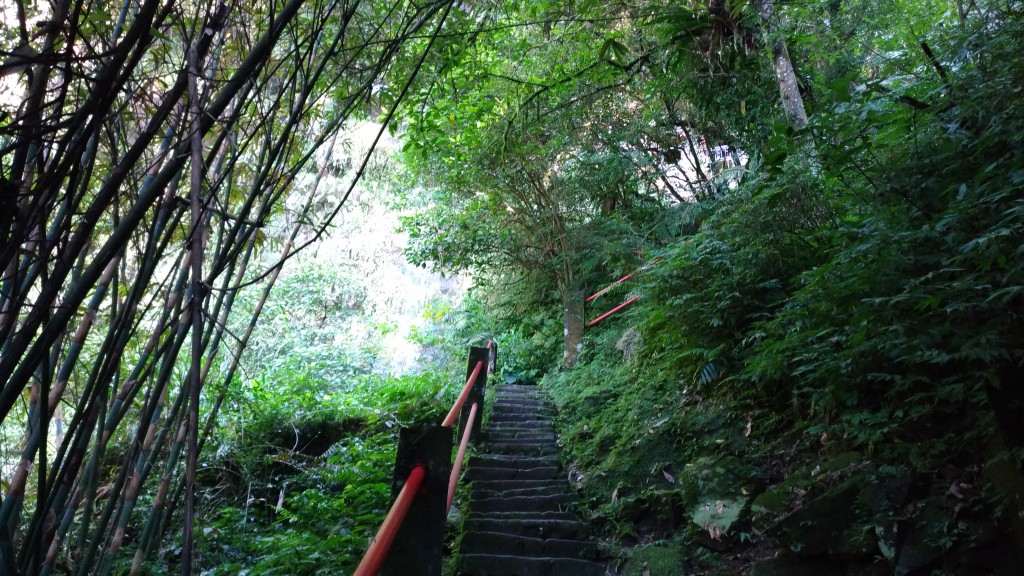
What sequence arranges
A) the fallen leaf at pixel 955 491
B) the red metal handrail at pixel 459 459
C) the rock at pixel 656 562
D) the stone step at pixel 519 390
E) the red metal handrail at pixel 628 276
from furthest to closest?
the stone step at pixel 519 390
the red metal handrail at pixel 628 276
the red metal handrail at pixel 459 459
the rock at pixel 656 562
the fallen leaf at pixel 955 491

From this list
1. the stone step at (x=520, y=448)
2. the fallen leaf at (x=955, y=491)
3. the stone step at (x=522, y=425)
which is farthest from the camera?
the stone step at (x=522, y=425)

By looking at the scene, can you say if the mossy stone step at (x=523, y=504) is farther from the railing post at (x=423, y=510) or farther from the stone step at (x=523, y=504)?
the railing post at (x=423, y=510)

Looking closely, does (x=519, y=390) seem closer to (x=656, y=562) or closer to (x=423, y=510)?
(x=656, y=562)

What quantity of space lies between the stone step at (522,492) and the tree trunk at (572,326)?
12.7 ft

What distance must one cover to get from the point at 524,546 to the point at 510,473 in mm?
1289

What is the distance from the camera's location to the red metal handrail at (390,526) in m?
1.30

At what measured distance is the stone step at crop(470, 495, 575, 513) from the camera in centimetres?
439

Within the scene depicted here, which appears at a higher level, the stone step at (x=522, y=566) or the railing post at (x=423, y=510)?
the railing post at (x=423, y=510)

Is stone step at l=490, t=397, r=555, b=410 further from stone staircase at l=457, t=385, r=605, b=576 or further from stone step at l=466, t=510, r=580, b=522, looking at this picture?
stone step at l=466, t=510, r=580, b=522

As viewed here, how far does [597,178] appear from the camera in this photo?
853 cm

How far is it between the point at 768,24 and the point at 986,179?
10.0 ft

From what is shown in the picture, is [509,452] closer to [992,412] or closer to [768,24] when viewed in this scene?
[992,412]

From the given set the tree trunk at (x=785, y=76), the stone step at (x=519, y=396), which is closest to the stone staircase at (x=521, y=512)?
the stone step at (x=519, y=396)

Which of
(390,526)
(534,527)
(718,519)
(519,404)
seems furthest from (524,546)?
(519,404)
